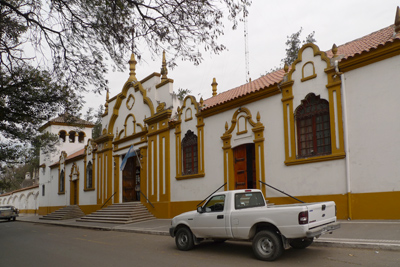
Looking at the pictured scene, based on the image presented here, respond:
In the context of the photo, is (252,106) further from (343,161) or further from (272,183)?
(343,161)

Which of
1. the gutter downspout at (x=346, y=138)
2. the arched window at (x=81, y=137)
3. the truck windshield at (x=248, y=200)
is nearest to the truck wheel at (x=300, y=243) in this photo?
the truck windshield at (x=248, y=200)

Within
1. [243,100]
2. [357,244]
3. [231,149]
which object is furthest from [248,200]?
[243,100]

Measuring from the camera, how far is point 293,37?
31.1 meters

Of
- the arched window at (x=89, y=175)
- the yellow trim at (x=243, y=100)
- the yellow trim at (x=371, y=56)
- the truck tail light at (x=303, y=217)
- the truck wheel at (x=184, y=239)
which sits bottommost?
the truck wheel at (x=184, y=239)

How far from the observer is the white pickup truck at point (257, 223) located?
270 inches

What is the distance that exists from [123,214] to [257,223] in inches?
500

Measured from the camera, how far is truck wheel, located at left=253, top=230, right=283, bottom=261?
276 inches

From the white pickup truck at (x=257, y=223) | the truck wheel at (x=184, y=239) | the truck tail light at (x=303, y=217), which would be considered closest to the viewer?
the truck tail light at (x=303, y=217)

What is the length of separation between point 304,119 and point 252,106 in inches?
98.1

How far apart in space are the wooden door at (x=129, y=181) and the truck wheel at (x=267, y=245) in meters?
15.7

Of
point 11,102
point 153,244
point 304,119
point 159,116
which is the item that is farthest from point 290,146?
point 11,102

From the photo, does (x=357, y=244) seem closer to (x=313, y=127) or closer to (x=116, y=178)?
(x=313, y=127)

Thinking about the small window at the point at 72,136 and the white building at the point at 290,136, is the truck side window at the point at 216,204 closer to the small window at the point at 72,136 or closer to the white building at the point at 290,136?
the white building at the point at 290,136

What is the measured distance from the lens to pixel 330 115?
37.6 ft
